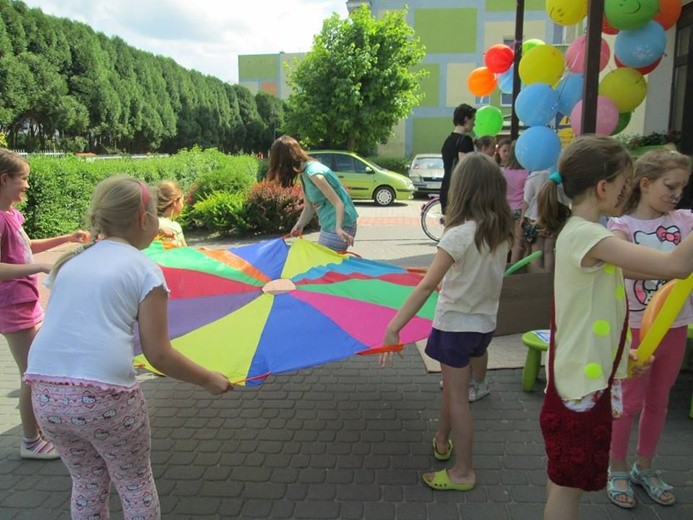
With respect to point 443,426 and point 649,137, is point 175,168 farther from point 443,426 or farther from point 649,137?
point 443,426

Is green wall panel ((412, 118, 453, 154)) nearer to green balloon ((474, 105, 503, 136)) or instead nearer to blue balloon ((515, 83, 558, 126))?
green balloon ((474, 105, 503, 136))

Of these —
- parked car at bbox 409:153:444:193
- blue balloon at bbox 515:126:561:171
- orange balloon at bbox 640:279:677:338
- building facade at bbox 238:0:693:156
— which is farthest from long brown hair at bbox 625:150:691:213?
building facade at bbox 238:0:693:156

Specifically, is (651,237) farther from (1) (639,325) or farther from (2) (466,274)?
(2) (466,274)

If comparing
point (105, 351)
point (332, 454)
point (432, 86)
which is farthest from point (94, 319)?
point (432, 86)

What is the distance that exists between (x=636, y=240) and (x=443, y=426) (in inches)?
56.6

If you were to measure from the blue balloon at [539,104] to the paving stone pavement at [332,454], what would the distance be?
260 cm

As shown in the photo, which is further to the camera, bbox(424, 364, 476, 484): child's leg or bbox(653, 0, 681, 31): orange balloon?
bbox(653, 0, 681, 31): orange balloon

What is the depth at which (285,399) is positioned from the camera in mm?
4281

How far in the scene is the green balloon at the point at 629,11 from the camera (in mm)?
4922

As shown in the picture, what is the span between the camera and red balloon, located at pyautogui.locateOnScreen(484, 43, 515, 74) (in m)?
7.81

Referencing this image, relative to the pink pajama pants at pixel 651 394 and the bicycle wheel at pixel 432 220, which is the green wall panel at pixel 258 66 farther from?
the pink pajama pants at pixel 651 394

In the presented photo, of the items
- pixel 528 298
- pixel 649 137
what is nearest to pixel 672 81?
pixel 649 137

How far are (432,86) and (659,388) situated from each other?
30.4m

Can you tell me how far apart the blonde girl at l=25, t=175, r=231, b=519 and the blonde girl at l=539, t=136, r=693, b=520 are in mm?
1410
